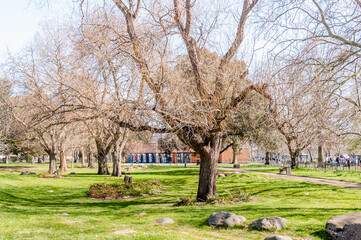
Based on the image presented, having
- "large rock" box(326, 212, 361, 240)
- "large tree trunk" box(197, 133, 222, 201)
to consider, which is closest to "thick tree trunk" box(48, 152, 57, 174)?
"large tree trunk" box(197, 133, 222, 201)

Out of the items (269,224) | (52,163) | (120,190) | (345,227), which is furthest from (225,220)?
(52,163)

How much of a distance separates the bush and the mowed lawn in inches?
29.0

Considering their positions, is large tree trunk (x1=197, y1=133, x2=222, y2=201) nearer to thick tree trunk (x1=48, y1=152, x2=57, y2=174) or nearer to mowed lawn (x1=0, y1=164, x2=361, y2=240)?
mowed lawn (x1=0, y1=164, x2=361, y2=240)

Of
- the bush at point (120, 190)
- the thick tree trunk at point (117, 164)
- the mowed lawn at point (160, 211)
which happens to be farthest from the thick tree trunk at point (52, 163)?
the bush at point (120, 190)

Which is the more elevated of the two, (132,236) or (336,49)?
(336,49)

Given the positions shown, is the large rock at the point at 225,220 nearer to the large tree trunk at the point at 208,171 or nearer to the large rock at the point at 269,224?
the large rock at the point at 269,224

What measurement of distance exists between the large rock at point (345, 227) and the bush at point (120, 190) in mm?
11072

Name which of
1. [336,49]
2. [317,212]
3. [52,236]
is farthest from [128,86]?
[317,212]

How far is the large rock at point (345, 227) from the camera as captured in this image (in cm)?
711

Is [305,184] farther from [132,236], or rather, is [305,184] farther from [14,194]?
[14,194]

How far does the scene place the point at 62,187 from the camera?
21.4 metres

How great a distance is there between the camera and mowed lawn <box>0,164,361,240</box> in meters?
8.30

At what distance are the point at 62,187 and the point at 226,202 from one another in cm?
1250

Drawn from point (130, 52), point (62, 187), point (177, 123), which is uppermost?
point (130, 52)
